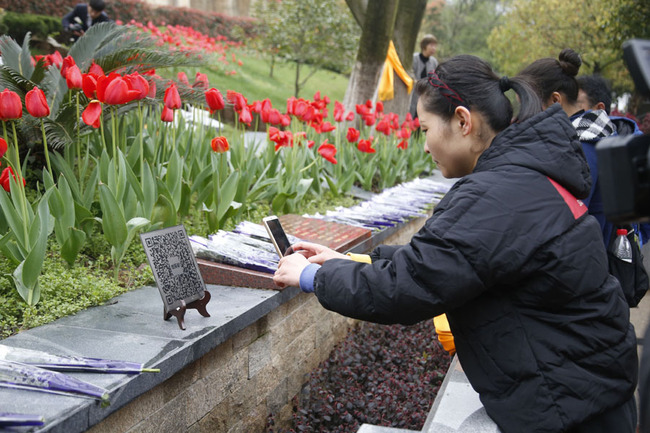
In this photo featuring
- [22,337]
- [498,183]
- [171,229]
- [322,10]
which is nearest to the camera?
[498,183]

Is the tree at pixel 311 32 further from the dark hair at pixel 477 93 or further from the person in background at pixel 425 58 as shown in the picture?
the dark hair at pixel 477 93

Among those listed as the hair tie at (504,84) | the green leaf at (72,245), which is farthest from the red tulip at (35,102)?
the hair tie at (504,84)

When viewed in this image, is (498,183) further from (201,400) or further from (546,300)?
(201,400)

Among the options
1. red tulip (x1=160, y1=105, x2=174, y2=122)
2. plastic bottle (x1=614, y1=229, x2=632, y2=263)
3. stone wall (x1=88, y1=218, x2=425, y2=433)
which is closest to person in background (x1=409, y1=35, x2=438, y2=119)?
red tulip (x1=160, y1=105, x2=174, y2=122)

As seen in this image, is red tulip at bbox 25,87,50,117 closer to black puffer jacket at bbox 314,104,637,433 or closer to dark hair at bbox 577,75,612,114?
black puffer jacket at bbox 314,104,637,433

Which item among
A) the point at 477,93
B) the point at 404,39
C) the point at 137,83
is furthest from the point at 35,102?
the point at 404,39

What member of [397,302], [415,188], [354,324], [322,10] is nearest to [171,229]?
[397,302]

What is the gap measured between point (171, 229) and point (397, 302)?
3.62ft

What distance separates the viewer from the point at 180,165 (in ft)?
12.1

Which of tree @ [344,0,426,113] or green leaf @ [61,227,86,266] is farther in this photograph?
tree @ [344,0,426,113]

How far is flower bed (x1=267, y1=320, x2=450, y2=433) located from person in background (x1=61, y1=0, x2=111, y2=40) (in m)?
6.96

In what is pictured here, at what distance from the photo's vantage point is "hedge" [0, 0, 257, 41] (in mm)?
17703

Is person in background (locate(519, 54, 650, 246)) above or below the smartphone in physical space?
above

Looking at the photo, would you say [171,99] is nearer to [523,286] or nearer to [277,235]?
[277,235]
